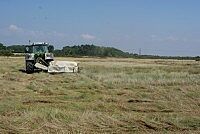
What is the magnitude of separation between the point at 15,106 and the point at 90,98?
373cm

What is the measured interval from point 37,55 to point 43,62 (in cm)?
76

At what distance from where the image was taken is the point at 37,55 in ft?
111

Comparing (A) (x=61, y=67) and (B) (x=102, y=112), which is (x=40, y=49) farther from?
(B) (x=102, y=112)

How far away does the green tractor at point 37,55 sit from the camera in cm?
3345

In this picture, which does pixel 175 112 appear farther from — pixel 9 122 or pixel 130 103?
pixel 9 122

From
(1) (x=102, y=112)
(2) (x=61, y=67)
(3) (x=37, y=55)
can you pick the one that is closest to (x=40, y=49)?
(3) (x=37, y=55)

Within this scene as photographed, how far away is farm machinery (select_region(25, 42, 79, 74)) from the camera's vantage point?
1267 inches

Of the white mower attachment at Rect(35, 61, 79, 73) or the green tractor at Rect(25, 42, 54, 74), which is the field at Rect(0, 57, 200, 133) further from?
the green tractor at Rect(25, 42, 54, 74)

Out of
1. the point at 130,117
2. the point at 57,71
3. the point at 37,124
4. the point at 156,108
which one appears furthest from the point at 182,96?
the point at 57,71

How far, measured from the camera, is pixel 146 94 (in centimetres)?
1733

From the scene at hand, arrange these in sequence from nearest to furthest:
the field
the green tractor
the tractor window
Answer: the field < the green tractor < the tractor window

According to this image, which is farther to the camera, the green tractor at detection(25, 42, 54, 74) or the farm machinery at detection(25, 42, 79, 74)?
the green tractor at detection(25, 42, 54, 74)

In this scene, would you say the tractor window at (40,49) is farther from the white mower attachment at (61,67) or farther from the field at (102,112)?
the field at (102,112)

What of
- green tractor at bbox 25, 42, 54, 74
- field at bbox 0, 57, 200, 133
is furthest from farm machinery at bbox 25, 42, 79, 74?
field at bbox 0, 57, 200, 133
